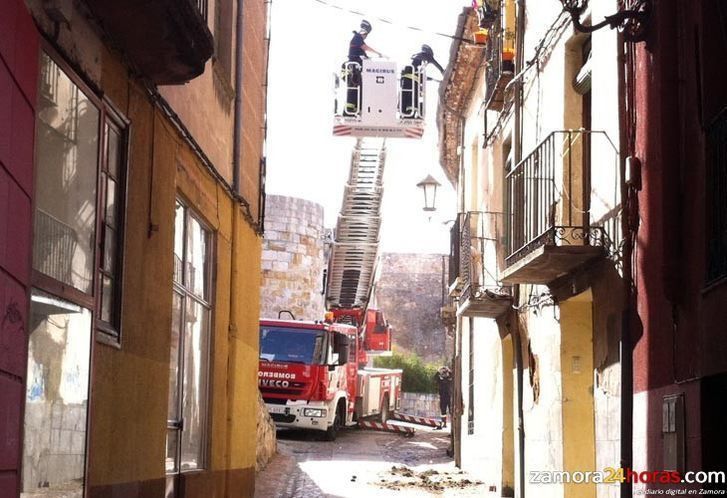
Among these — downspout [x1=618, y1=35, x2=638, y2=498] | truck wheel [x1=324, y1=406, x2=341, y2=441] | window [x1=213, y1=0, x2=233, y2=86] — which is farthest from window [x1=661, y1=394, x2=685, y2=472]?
truck wheel [x1=324, y1=406, x2=341, y2=441]

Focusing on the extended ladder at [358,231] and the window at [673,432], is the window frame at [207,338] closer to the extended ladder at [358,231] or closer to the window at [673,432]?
the window at [673,432]

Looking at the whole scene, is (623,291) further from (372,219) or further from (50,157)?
(372,219)

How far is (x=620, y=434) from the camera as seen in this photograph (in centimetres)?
928

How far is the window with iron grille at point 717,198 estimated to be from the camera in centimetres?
700

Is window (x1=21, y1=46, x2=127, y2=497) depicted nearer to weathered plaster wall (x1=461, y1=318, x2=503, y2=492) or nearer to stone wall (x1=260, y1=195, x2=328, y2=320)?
weathered plaster wall (x1=461, y1=318, x2=503, y2=492)

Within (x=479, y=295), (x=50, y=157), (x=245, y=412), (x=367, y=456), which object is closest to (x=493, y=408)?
(x=479, y=295)

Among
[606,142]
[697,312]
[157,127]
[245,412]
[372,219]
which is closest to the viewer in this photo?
[697,312]

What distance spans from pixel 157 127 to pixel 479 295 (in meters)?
7.08

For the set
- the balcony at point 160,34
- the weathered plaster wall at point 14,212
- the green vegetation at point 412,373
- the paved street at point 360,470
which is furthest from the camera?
the green vegetation at point 412,373

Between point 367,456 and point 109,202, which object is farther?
point 367,456

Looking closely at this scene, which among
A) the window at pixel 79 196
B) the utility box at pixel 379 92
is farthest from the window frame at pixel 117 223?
the utility box at pixel 379 92

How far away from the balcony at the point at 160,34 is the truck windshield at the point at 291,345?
1599 cm

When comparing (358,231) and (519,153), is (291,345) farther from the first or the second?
(519,153)

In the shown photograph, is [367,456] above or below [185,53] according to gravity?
below
